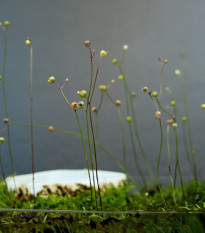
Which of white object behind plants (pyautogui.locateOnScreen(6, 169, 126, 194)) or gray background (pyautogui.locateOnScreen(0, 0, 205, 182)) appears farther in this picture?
gray background (pyautogui.locateOnScreen(0, 0, 205, 182))

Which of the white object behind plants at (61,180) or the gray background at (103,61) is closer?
the white object behind plants at (61,180)

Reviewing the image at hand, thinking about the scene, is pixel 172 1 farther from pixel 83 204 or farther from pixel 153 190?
pixel 83 204

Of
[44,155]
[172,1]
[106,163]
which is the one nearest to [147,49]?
[172,1]

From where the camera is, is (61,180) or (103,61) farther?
(103,61)

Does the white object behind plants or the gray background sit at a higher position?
the gray background

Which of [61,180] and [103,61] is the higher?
[103,61]
